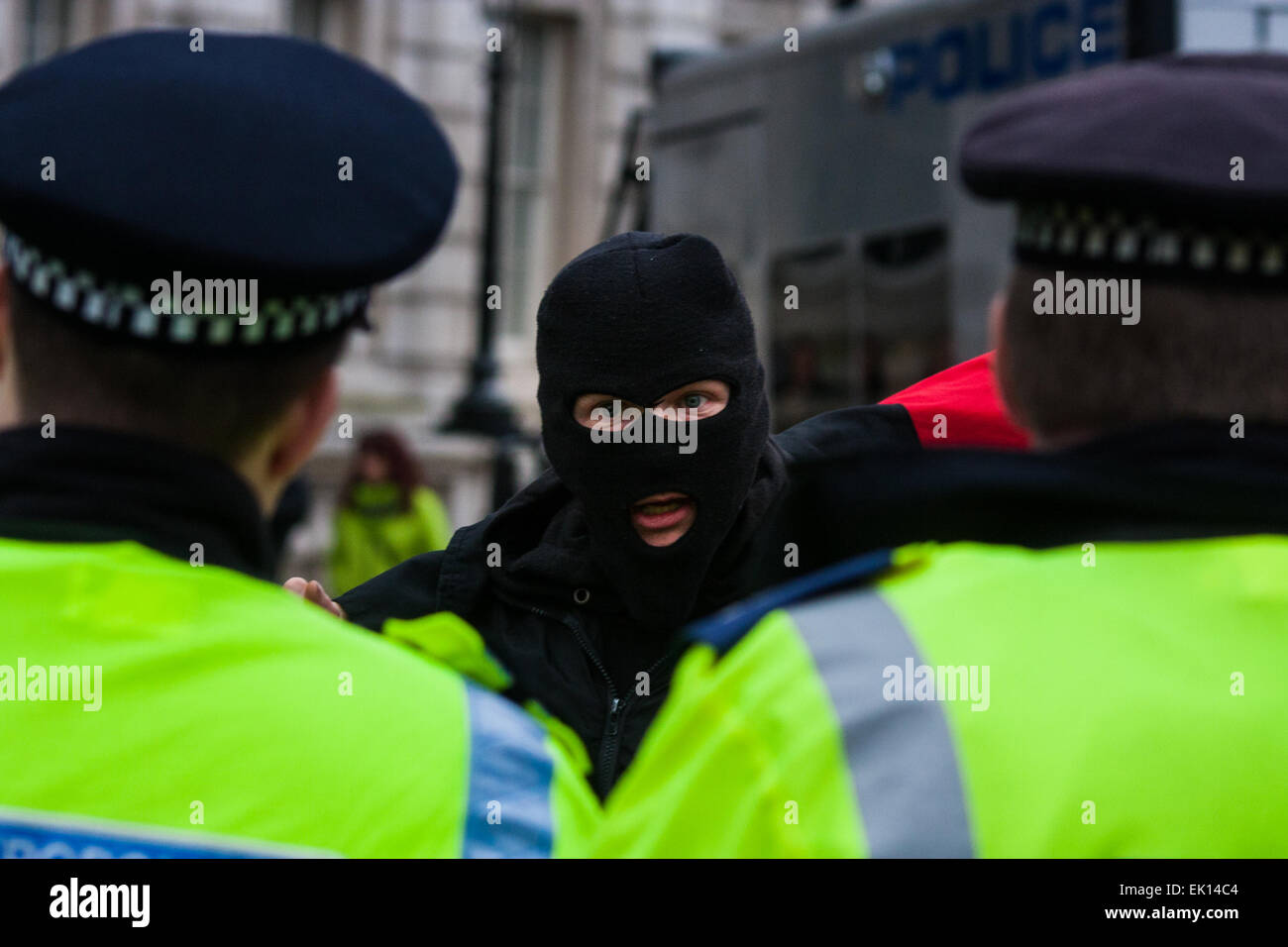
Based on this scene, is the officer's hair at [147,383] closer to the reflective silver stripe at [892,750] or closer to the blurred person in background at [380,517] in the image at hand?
the reflective silver stripe at [892,750]

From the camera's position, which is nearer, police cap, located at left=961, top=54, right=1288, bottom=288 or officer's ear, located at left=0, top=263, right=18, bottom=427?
police cap, located at left=961, top=54, right=1288, bottom=288

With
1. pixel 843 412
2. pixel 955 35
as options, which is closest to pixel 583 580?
pixel 843 412

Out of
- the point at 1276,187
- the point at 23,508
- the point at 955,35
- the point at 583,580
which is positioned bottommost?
the point at 583,580

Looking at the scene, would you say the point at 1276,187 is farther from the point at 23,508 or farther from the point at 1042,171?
the point at 23,508

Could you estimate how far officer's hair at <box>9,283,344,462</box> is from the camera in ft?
5.55

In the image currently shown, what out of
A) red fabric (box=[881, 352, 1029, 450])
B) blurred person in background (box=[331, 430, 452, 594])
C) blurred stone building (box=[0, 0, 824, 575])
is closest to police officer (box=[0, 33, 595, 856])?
red fabric (box=[881, 352, 1029, 450])

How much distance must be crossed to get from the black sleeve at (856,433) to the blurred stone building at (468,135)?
10652 millimetres

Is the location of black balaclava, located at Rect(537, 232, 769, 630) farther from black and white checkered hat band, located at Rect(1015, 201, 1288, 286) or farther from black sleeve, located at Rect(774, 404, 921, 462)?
black and white checkered hat band, located at Rect(1015, 201, 1288, 286)

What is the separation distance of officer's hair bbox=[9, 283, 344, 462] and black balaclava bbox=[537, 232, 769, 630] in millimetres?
1462

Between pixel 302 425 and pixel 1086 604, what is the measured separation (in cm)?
74
